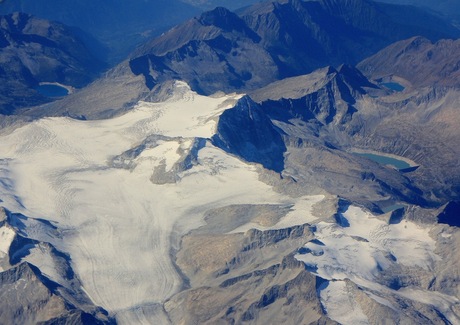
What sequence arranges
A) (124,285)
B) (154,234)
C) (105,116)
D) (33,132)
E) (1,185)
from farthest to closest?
→ (105,116)
(33,132)
(1,185)
(154,234)
(124,285)

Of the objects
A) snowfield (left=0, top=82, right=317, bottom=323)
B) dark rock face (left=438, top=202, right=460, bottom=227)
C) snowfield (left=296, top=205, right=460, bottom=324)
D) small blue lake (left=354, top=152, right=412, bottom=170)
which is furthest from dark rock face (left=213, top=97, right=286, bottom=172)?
snowfield (left=296, top=205, right=460, bottom=324)

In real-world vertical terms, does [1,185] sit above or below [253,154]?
above

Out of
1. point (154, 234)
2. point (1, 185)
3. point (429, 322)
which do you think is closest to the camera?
point (429, 322)

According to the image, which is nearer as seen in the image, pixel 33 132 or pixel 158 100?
pixel 33 132

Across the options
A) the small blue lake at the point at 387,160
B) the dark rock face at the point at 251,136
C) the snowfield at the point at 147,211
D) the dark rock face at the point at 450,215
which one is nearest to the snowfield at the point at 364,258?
the snowfield at the point at 147,211

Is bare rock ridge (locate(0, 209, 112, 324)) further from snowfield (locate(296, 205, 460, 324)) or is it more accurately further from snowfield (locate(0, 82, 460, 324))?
snowfield (locate(296, 205, 460, 324))

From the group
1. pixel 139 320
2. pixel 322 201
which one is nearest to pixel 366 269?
pixel 322 201

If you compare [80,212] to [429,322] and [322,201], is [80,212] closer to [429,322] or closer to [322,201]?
[322,201]
